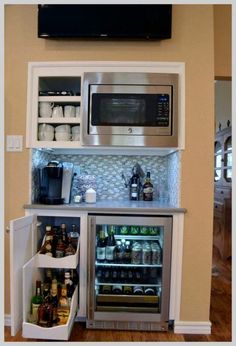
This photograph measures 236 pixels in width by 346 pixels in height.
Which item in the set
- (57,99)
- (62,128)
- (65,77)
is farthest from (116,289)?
(65,77)

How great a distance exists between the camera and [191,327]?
1896 mm

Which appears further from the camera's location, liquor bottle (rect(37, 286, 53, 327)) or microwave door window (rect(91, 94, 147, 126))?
microwave door window (rect(91, 94, 147, 126))

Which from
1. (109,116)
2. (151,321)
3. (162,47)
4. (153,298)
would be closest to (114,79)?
(109,116)

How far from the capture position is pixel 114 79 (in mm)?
1903

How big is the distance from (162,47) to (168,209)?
1.15 m

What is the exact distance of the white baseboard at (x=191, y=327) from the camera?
1.89 m

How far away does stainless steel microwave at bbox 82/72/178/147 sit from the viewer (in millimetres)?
1893

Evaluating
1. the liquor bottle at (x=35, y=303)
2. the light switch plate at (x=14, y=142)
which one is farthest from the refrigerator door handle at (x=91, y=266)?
the light switch plate at (x=14, y=142)

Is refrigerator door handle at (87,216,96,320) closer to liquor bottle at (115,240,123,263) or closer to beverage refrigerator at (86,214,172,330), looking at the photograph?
beverage refrigerator at (86,214,172,330)

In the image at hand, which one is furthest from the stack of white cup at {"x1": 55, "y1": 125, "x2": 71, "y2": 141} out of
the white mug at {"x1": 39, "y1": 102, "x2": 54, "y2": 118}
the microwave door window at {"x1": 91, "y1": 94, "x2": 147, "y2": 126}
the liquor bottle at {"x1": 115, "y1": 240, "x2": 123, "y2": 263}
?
the liquor bottle at {"x1": 115, "y1": 240, "x2": 123, "y2": 263}

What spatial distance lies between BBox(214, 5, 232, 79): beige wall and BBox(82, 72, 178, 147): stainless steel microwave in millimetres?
641

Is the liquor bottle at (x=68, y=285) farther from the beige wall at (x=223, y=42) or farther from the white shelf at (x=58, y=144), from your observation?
the beige wall at (x=223, y=42)

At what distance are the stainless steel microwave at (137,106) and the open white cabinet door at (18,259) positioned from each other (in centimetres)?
71

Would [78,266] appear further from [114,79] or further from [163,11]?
[163,11]
